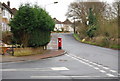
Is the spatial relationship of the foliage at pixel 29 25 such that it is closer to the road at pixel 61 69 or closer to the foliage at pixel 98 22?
the road at pixel 61 69

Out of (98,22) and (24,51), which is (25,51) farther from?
(98,22)

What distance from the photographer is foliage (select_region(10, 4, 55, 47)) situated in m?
19.3

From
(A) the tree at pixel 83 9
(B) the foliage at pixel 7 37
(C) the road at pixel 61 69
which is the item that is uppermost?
(A) the tree at pixel 83 9

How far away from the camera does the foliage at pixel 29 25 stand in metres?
19.3

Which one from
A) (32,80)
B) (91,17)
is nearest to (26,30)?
(32,80)

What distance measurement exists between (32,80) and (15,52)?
36.0 ft

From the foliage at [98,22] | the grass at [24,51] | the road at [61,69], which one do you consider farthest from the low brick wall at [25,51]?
the foliage at [98,22]

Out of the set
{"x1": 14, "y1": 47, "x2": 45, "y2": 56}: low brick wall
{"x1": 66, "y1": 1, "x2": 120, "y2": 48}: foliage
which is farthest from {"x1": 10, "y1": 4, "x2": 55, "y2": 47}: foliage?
{"x1": 66, "y1": 1, "x2": 120, "y2": 48}: foliage

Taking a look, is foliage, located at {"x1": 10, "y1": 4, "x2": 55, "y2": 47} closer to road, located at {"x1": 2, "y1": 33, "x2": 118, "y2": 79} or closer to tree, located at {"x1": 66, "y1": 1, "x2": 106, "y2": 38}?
road, located at {"x1": 2, "y1": 33, "x2": 118, "y2": 79}

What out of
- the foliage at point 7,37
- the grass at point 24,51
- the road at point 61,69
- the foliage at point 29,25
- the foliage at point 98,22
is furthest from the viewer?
the foliage at point 98,22

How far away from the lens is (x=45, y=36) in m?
22.0

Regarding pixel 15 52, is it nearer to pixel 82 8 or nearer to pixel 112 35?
pixel 112 35

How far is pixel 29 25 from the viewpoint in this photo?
19406 mm

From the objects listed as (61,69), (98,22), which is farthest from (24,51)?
(98,22)
